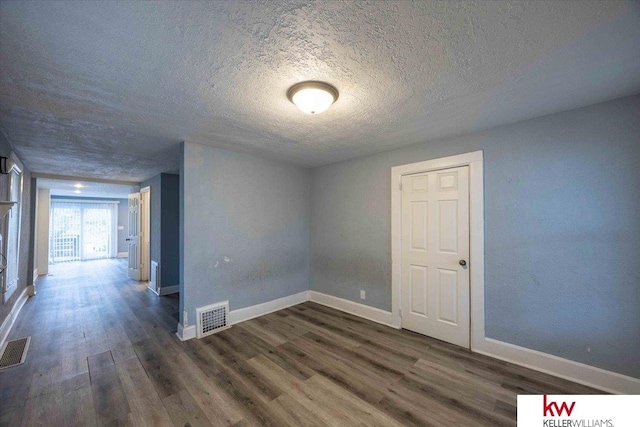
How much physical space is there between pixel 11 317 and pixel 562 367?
6415 mm

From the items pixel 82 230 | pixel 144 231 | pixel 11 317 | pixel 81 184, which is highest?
pixel 81 184

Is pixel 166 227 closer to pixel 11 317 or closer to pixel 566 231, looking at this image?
pixel 11 317

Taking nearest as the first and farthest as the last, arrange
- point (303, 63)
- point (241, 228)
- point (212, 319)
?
point (303, 63) → point (212, 319) → point (241, 228)

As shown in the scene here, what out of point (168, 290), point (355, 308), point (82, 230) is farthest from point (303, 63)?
point (82, 230)

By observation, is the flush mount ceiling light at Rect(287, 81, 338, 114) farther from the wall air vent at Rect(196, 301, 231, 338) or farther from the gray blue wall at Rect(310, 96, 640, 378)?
the wall air vent at Rect(196, 301, 231, 338)

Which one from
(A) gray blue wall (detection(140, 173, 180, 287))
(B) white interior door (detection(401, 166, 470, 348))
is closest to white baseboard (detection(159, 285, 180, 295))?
(A) gray blue wall (detection(140, 173, 180, 287))

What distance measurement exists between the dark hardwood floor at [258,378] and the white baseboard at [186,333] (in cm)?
8

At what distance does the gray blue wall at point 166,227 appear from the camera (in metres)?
4.75

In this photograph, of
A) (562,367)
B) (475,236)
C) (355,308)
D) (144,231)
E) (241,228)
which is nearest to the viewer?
(562,367)

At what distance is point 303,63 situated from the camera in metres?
1.54

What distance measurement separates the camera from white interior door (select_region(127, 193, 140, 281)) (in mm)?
5836

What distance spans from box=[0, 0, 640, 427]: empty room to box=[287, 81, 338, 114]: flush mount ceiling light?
2cm

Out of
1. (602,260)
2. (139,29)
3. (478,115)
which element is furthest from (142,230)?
(602,260)

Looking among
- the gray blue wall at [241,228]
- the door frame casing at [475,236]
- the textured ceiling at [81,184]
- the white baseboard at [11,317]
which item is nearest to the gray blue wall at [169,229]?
the white baseboard at [11,317]
